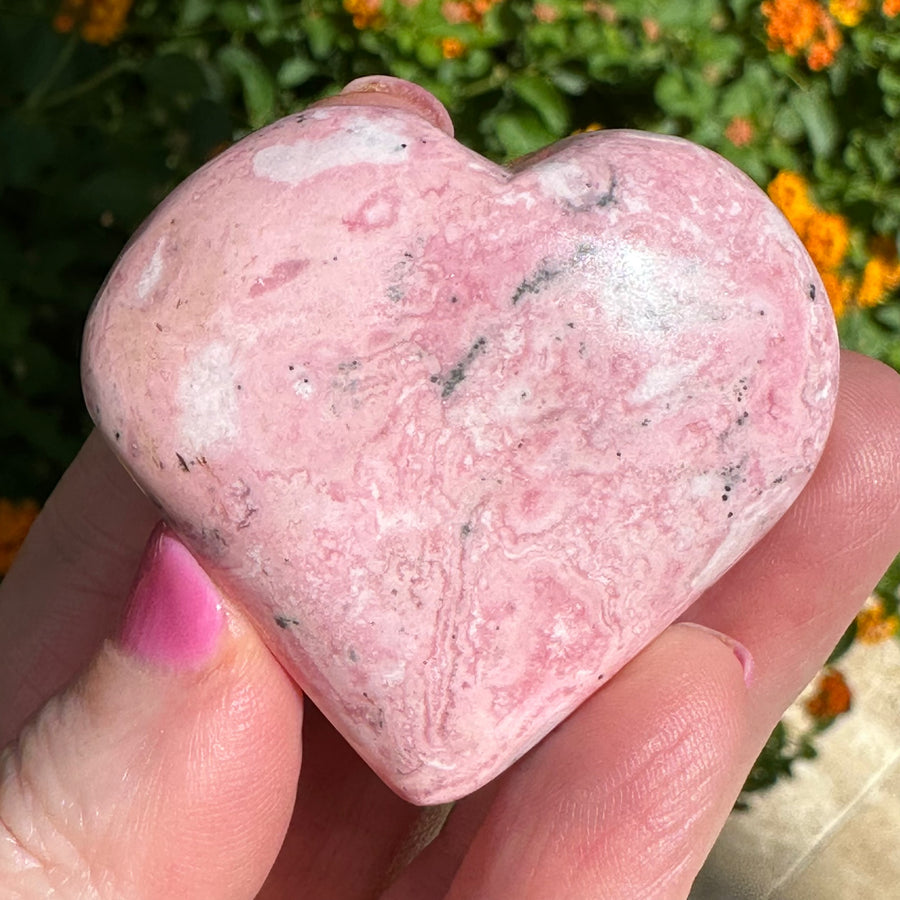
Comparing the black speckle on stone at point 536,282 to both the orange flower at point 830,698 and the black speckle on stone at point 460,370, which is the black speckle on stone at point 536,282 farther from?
the orange flower at point 830,698

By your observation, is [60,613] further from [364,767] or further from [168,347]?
[168,347]

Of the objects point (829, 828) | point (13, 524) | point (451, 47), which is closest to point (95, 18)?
point (451, 47)

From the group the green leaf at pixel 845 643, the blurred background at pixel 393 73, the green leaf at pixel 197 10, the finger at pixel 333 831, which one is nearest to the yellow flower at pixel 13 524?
the blurred background at pixel 393 73

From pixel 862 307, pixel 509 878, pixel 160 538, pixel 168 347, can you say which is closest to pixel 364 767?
pixel 509 878

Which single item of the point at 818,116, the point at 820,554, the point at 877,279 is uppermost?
the point at 818,116

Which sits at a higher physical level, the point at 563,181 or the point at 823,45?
the point at 563,181

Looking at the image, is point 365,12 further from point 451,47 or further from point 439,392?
point 439,392

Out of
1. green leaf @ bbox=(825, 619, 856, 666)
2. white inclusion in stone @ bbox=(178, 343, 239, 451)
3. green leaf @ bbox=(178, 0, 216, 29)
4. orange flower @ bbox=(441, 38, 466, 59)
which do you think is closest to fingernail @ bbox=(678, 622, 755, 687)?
white inclusion in stone @ bbox=(178, 343, 239, 451)
